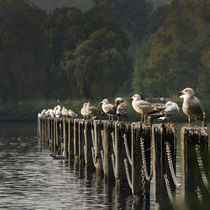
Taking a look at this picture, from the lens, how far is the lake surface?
23.8m

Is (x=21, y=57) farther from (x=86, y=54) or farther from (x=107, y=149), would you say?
(x=107, y=149)

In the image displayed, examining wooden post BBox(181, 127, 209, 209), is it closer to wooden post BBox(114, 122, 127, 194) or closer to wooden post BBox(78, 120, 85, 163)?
wooden post BBox(114, 122, 127, 194)

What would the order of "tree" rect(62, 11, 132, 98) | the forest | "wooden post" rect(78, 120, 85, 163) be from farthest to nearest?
the forest < "tree" rect(62, 11, 132, 98) < "wooden post" rect(78, 120, 85, 163)

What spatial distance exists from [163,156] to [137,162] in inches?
119

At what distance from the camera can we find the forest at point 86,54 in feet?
327

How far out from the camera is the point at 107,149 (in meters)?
27.9

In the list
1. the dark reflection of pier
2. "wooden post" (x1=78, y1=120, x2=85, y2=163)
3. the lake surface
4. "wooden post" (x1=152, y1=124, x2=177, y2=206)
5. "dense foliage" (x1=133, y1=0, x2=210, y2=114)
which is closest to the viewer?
the dark reflection of pier

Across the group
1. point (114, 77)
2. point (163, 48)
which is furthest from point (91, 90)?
point (163, 48)

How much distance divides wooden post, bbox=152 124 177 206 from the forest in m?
77.8

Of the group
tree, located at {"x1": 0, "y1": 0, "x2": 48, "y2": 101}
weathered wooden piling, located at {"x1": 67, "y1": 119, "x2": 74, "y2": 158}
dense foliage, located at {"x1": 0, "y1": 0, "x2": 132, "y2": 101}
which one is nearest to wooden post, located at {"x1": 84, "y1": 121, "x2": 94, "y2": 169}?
weathered wooden piling, located at {"x1": 67, "y1": 119, "x2": 74, "y2": 158}

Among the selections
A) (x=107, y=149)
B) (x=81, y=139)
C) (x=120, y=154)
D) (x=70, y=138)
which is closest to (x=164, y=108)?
(x=120, y=154)

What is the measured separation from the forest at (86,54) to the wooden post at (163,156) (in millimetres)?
77775

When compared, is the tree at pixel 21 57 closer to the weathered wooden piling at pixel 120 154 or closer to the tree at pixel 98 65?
the tree at pixel 98 65

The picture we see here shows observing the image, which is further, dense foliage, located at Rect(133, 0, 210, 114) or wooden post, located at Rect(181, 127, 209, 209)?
dense foliage, located at Rect(133, 0, 210, 114)
